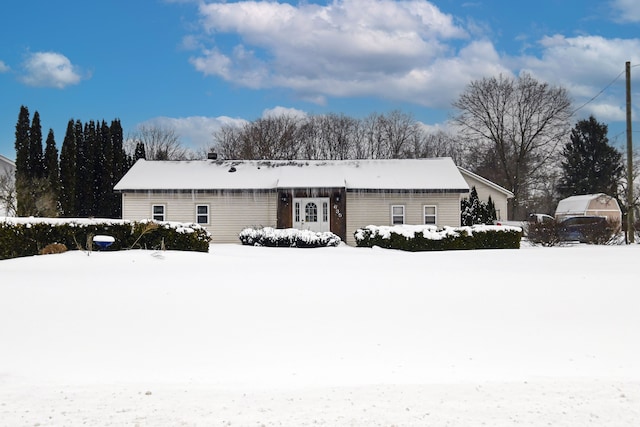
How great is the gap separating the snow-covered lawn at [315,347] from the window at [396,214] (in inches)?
593

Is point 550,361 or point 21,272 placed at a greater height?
point 21,272

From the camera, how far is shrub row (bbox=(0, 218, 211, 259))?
612 inches

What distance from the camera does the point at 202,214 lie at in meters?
28.2

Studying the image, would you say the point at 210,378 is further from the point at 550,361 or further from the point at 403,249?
the point at 403,249

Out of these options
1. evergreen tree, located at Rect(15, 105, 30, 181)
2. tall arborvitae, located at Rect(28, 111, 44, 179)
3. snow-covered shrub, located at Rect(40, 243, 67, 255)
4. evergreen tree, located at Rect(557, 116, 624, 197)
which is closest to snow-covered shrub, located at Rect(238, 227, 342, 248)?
snow-covered shrub, located at Rect(40, 243, 67, 255)

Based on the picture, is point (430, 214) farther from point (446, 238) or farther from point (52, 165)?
point (52, 165)

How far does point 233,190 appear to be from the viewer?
1099 inches

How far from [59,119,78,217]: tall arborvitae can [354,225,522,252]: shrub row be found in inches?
860

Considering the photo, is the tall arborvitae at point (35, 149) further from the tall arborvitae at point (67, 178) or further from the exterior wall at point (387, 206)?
the exterior wall at point (387, 206)

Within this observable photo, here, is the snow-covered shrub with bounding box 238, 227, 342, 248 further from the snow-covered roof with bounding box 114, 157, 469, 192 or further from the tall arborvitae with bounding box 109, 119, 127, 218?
the tall arborvitae with bounding box 109, 119, 127, 218

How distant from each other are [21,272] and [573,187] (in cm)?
5674

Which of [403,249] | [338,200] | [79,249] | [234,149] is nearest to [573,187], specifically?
[234,149]

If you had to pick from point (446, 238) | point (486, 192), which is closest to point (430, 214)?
point (446, 238)

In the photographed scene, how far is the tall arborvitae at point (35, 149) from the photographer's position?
114 feet
